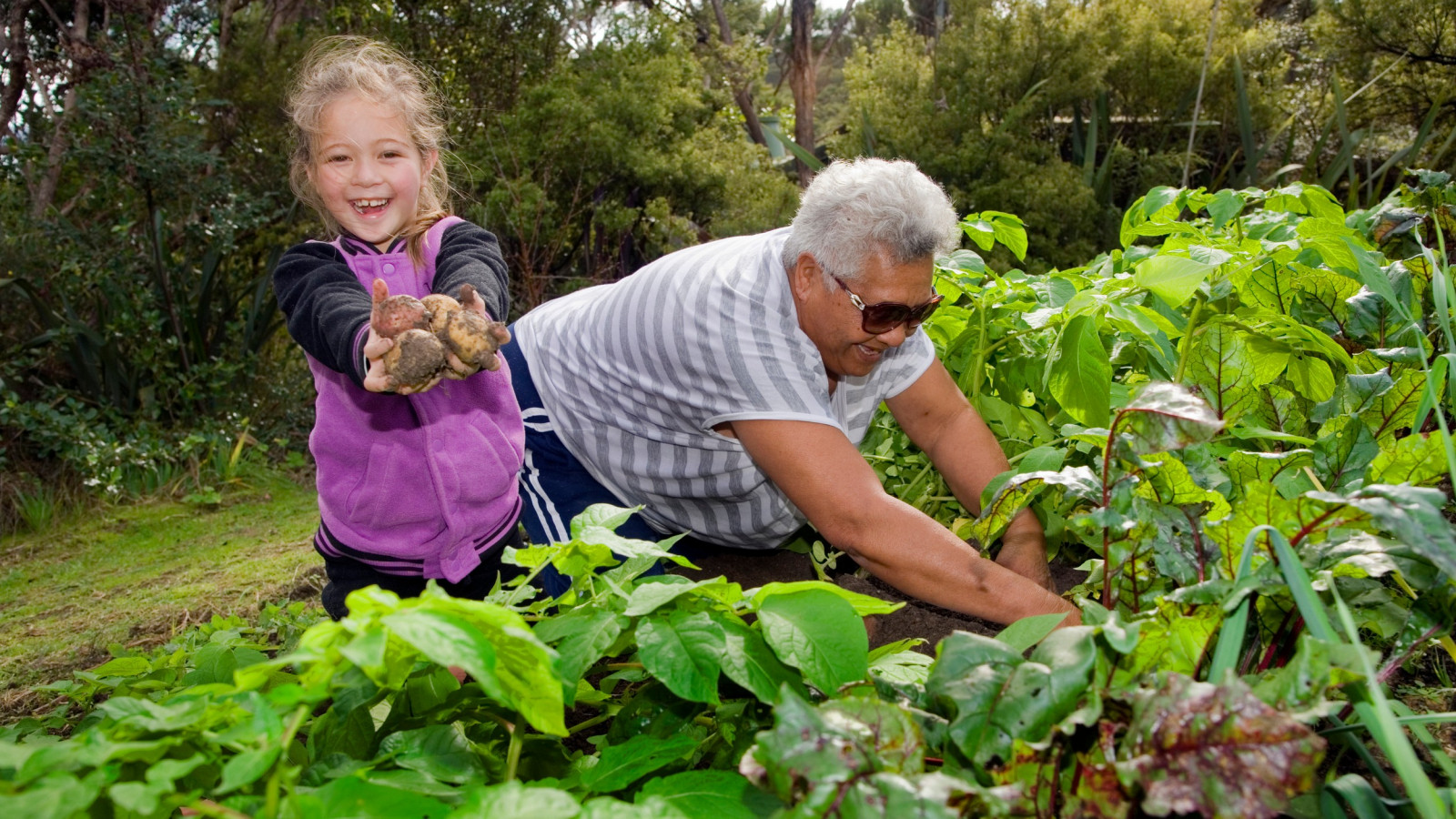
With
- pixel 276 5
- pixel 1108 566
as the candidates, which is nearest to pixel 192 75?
pixel 276 5

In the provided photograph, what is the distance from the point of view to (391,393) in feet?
5.85

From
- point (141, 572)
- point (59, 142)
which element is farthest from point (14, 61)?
point (141, 572)

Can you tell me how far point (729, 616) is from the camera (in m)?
1.03

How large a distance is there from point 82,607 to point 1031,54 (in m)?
6.62

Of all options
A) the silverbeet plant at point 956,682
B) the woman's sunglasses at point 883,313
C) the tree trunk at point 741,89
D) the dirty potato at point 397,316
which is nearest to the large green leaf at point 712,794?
the silverbeet plant at point 956,682

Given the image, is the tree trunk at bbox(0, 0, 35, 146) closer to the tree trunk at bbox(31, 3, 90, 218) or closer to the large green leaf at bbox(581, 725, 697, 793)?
the tree trunk at bbox(31, 3, 90, 218)

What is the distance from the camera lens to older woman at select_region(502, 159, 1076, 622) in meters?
1.78

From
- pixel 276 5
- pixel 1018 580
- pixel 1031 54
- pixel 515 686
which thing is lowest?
pixel 1018 580

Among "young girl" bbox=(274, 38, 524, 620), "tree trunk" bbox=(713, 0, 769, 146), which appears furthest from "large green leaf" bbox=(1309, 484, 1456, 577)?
"tree trunk" bbox=(713, 0, 769, 146)

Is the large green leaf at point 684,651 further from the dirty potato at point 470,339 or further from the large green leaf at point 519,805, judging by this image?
the dirty potato at point 470,339

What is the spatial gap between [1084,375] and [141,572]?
12.6 feet

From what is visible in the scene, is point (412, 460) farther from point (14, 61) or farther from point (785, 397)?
point (14, 61)

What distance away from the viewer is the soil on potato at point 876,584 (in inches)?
Result: 77.0

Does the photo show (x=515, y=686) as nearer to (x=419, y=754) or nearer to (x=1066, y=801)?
(x=419, y=754)
